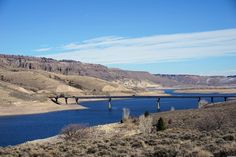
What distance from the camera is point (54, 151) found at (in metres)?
20.3

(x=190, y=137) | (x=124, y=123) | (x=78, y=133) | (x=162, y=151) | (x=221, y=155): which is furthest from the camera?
(x=124, y=123)

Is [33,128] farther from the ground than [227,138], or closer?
closer

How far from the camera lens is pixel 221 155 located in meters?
15.5

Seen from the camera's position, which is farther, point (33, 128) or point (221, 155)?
point (33, 128)

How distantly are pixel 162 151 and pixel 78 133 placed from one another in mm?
19446

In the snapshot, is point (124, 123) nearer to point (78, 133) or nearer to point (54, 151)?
point (78, 133)

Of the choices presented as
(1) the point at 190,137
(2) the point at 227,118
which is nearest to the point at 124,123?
(2) the point at 227,118

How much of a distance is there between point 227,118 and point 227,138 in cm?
2072

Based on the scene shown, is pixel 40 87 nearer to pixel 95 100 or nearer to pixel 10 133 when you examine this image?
pixel 95 100

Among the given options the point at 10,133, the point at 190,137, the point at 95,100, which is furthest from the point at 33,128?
the point at 95,100

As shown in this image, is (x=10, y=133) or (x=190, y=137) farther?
(x=10, y=133)

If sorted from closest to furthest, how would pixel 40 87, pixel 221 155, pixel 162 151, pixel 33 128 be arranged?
pixel 221 155 < pixel 162 151 < pixel 33 128 < pixel 40 87

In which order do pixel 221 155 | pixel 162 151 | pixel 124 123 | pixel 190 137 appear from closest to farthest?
pixel 221 155
pixel 162 151
pixel 190 137
pixel 124 123

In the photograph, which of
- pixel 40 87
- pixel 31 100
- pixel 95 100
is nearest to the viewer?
pixel 31 100
